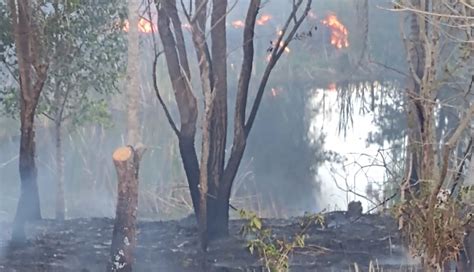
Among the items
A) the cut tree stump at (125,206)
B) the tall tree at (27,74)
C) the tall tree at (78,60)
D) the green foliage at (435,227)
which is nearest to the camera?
the green foliage at (435,227)

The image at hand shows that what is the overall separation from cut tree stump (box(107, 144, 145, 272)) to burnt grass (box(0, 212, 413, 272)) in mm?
706

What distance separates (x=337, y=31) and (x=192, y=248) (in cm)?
1667

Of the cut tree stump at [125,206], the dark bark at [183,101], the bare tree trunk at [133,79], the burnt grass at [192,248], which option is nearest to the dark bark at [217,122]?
the dark bark at [183,101]

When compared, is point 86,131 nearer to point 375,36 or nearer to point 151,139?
point 151,139

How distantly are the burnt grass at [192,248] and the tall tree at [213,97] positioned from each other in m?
0.34

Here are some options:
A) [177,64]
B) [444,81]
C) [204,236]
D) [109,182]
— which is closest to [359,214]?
[204,236]

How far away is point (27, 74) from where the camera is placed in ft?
27.3

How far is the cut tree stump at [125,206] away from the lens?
7.05 meters

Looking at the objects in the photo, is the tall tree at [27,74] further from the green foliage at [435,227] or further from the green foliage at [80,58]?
the green foliage at [435,227]

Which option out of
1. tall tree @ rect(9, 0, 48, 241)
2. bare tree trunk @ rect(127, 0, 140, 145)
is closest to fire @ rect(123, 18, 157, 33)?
bare tree trunk @ rect(127, 0, 140, 145)

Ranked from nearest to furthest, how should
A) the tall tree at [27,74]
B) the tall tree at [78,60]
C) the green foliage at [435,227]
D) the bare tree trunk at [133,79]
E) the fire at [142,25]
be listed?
the green foliage at [435,227]
the bare tree trunk at [133,79]
the tall tree at [27,74]
the fire at [142,25]
the tall tree at [78,60]

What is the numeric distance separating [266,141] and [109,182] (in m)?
4.90

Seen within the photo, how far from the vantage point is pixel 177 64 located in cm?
835

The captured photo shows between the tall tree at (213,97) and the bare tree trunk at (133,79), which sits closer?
the bare tree trunk at (133,79)
